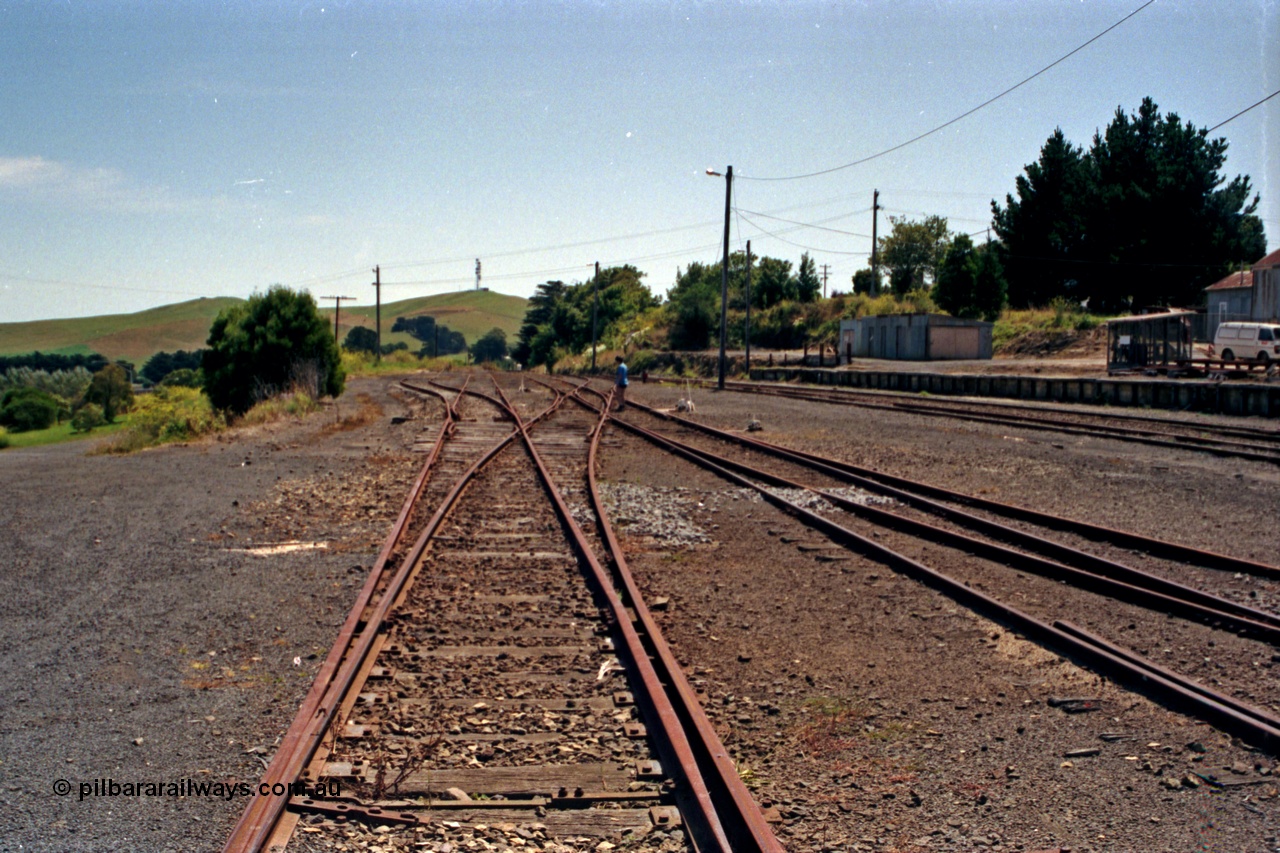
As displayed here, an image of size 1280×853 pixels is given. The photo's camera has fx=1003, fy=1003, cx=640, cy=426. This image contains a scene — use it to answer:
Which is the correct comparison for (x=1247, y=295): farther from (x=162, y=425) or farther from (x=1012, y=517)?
(x=162, y=425)

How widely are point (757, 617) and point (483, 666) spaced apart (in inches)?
79.0

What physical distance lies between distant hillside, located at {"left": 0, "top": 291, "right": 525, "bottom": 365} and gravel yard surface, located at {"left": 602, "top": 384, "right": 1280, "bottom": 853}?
339 feet

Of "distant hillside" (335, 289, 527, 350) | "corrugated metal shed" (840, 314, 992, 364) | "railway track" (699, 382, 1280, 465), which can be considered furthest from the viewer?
"distant hillside" (335, 289, 527, 350)

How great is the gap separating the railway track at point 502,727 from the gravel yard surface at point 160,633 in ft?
0.90

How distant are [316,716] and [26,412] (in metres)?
80.8

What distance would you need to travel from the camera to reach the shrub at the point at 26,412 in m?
72.5

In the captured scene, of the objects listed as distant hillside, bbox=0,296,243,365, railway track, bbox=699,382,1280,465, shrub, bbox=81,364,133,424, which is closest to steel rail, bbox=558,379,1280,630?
railway track, bbox=699,382,1280,465

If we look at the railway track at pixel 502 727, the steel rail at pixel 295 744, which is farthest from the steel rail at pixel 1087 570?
→ the steel rail at pixel 295 744

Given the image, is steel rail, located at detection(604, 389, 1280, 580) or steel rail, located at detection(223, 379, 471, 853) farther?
steel rail, located at detection(604, 389, 1280, 580)

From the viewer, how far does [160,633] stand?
19.9ft

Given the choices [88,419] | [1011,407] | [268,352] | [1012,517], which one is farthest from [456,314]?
[1012,517]

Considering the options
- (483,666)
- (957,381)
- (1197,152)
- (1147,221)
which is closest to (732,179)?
(957,381)

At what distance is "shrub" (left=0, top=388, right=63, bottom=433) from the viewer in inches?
2854

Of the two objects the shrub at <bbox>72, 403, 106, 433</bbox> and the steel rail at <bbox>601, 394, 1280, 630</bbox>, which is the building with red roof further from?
the shrub at <bbox>72, 403, 106, 433</bbox>
